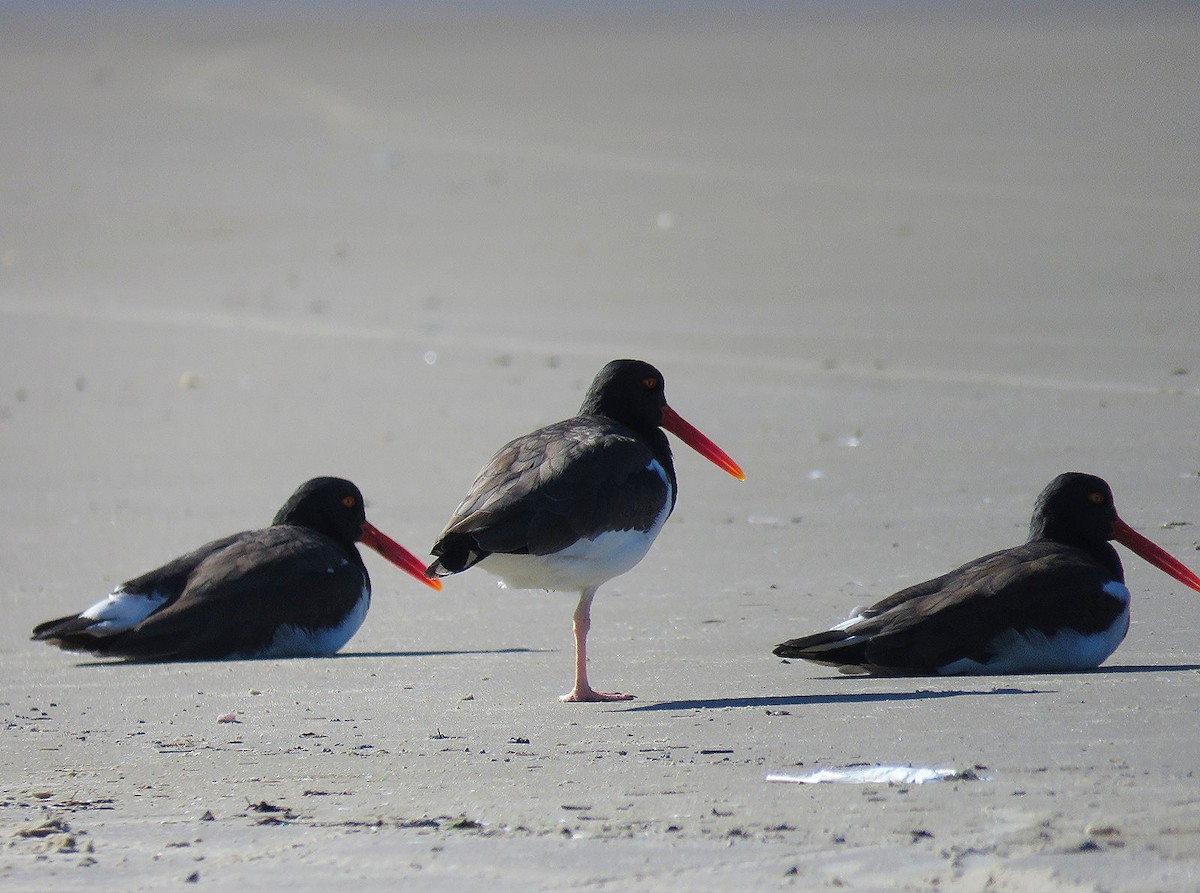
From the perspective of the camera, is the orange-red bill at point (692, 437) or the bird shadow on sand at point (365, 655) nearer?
the bird shadow on sand at point (365, 655)

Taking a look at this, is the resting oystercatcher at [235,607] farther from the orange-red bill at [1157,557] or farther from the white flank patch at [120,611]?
the orange-red bill at [1157,557]

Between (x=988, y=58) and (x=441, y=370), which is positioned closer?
(x=441, y=370)

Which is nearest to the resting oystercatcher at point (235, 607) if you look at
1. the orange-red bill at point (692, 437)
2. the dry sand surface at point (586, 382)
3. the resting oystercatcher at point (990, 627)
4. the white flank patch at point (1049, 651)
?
the dry sand surface at point (586, 382)

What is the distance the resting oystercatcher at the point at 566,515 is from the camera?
6027 millimetres

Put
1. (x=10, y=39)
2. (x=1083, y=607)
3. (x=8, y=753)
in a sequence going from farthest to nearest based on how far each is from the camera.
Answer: (x=10, y=39)
(x=1083, y=607)
(x=8, y=753)

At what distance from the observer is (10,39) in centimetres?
3425

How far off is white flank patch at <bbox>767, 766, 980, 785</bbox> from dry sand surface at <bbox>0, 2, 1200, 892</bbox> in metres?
0.06

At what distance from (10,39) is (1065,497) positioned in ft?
102

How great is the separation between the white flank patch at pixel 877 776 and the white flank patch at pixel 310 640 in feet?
9.99

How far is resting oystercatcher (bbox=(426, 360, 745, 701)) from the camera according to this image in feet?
19.8

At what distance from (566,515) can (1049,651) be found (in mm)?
1587

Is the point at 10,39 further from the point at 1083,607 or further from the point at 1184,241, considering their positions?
the point at 1083,607

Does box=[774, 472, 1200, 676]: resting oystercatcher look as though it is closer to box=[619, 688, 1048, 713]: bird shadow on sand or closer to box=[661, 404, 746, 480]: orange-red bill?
box=[619, 688, 1048, 713]: bird shadow on sand

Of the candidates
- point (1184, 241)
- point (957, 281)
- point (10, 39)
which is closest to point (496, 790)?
point (957, 281)
